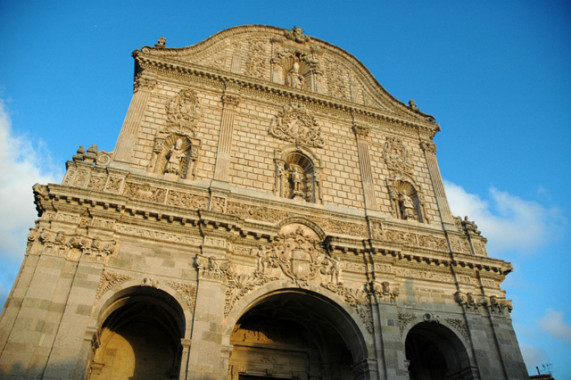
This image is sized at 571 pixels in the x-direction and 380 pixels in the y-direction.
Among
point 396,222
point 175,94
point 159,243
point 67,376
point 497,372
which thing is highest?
point 175,94

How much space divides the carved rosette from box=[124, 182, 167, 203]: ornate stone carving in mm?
4750

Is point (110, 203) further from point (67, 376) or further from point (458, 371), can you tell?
point (458, 371)

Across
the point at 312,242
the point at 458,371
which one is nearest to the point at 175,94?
the point at 312,242

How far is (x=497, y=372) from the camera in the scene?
12.2 meters

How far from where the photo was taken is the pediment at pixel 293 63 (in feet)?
55.6

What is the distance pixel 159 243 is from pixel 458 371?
30.8ft

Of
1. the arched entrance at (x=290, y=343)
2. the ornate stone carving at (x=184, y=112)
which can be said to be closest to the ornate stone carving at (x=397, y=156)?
the arched entrance at (x=290, y=343)

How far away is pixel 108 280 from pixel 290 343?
638 cm

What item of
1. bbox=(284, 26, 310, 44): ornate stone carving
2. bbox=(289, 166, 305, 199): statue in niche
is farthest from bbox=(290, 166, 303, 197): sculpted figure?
bbox=(284, 26, 310, 44): ornate stone carving

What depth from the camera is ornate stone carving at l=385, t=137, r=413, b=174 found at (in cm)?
1634

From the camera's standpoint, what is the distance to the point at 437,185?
53.6 feet

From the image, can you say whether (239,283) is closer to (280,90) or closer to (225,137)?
(225,137)

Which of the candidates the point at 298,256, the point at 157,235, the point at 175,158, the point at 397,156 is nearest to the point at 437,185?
the point at 397,156

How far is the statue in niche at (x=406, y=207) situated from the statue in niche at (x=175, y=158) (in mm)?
7730
